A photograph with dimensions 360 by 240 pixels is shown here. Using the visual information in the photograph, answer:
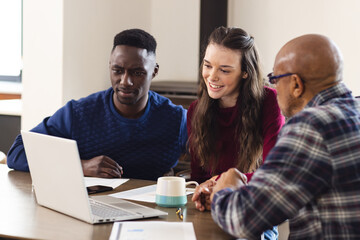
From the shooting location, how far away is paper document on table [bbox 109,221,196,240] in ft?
4.42

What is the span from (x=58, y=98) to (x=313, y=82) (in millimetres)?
2298

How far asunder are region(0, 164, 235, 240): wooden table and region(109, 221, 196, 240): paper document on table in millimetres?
22

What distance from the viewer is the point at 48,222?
1.47m

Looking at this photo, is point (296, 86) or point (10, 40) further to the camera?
point (10, 40)

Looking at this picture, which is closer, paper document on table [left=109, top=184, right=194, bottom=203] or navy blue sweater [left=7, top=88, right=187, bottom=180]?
paper document on table [left=109, top=184, right=194, bottom=203]

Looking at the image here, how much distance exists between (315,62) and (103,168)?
1.03 meters

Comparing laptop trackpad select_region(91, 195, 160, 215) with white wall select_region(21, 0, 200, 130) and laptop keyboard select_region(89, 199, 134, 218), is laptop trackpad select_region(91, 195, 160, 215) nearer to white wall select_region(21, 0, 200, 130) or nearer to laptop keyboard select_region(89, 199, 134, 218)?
laptop keyboard select_region(89, 199, 134, 218)

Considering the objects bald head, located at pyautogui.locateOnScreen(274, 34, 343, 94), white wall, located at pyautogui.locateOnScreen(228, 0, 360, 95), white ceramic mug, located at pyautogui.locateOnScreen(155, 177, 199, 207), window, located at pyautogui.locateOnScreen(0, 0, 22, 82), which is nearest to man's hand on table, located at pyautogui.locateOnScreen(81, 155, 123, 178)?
white ceramic mug, located at pyautogui.locateOnScreen(155, 177, 199, 207)

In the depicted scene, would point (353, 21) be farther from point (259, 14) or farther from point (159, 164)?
point (159, 164)

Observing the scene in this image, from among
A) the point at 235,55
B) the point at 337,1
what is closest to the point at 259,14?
the point at 337,1

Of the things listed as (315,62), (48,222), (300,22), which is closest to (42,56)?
(300,22)

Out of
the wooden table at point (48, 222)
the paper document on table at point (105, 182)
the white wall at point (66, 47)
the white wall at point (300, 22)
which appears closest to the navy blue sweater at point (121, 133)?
the paper document on table at point (105, 182)

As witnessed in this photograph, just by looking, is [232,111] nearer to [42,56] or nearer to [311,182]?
[311,182]

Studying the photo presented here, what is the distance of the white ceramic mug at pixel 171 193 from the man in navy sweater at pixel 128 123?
23.8 inches
